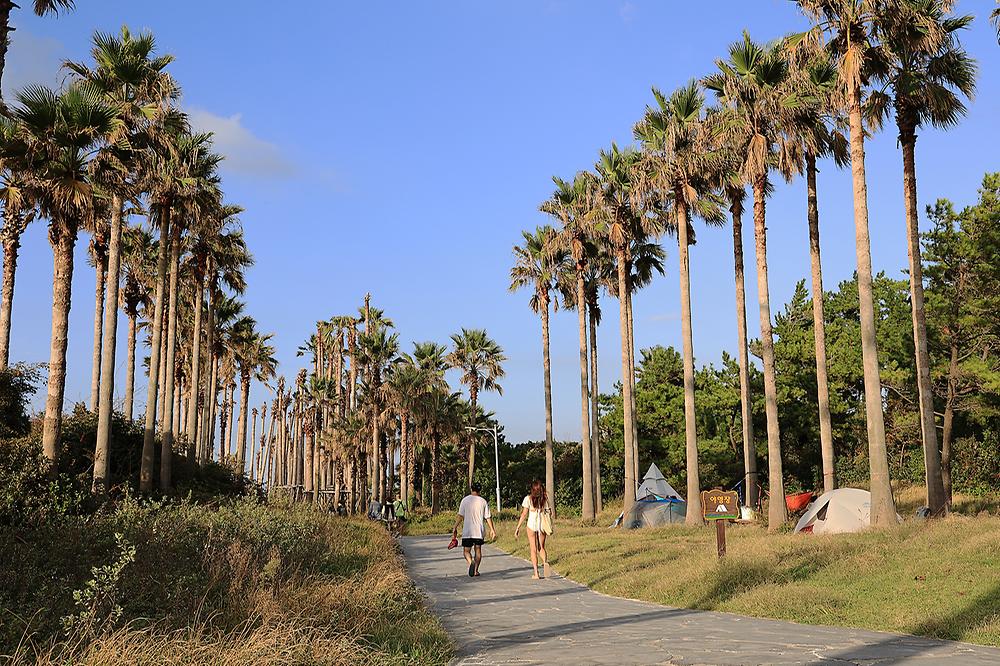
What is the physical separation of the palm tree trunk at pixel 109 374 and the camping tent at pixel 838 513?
20423 millimetres

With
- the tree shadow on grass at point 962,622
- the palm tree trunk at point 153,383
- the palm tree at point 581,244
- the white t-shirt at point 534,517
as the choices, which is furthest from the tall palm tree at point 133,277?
the tree shadow on grass at point 962,622

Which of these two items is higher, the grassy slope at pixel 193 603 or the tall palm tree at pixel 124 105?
the tall palm tree at pixel 124 105

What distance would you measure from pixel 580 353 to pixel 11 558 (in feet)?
126

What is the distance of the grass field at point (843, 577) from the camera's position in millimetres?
10961

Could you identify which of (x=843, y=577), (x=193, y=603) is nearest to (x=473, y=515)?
(x=843, y=577)

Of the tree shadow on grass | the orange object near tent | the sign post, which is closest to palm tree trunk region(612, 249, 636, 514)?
the orange object near tent

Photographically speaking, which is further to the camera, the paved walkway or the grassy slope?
the paved walkway

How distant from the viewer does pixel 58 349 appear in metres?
23.1

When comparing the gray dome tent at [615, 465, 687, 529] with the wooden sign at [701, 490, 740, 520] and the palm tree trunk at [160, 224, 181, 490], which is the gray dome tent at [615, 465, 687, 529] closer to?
the palm tree trunk at [160, 224, 181, 490]

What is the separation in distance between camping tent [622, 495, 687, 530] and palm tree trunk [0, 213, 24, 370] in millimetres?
24324

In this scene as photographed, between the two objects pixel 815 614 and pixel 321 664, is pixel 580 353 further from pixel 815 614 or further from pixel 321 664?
pixel 321 664

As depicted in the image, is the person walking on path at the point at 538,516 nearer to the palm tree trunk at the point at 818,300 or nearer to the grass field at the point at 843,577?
the grass field at the point at 843,577

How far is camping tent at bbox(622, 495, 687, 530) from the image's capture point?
3762 centimetres

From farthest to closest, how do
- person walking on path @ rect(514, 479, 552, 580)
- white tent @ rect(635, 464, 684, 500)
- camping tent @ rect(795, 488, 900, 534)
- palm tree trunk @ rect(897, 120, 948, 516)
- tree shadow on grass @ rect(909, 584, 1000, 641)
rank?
white tent @ rect(635, 464, 684, 500), camping tent @ rect(795, 488, 900, 534), palm tree trunk @ rect(897, 120, 948, 516), person walking on path @ rect(514, 479, 552, 580), tree shadow on grass @ rect(909, 584, 1000, 641)
